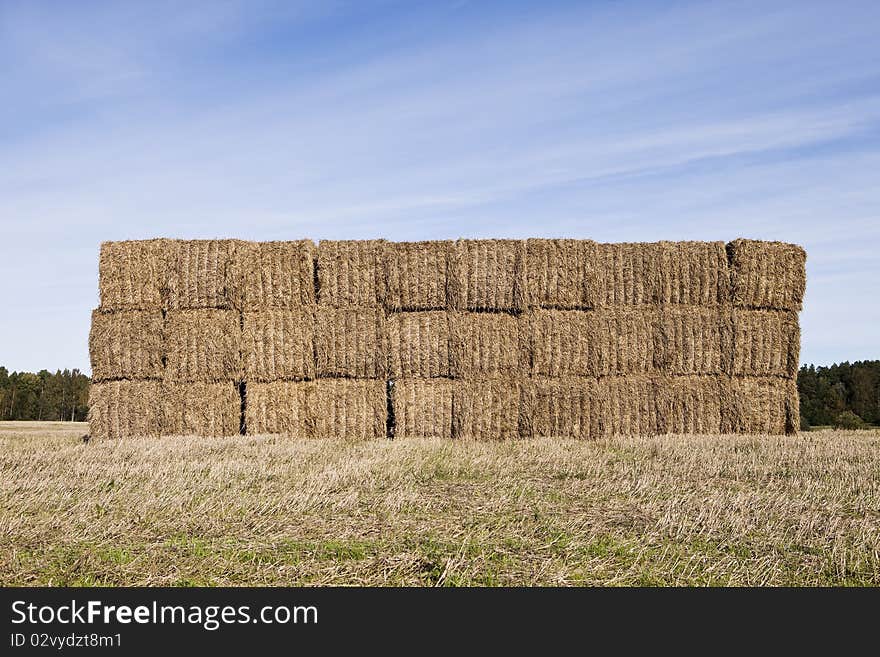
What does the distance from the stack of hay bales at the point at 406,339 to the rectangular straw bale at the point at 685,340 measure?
31 millimetres

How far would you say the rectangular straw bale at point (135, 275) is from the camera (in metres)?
18.3

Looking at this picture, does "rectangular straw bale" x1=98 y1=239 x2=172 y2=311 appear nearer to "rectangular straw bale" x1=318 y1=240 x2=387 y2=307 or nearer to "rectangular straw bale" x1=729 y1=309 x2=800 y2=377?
"rectangular straw bale" x1=318 y1=240 x2=387 y2=307

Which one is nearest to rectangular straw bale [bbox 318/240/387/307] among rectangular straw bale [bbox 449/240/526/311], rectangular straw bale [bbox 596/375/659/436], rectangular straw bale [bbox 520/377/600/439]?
rectangular straw bale [bbox 449/240/526/311]

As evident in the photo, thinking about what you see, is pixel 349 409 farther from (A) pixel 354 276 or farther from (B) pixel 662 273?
(B) pixel 662 273

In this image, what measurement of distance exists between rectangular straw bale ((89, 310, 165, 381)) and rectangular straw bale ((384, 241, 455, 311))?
508cm

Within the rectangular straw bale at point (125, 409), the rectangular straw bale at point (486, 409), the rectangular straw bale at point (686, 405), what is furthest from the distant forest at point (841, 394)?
the rectangular straw bale at point (125, 409)

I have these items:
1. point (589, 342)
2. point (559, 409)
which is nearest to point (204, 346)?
point (559, 409)

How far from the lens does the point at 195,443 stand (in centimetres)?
1561

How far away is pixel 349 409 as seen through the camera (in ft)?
59.2

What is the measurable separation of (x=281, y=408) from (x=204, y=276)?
3312mm

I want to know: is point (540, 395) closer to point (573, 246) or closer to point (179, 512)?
point (573, 246)

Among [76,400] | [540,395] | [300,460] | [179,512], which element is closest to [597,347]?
[540,395]

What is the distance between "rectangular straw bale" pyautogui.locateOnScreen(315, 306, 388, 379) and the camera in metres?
18.0

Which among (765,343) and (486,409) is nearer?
(486,409)
